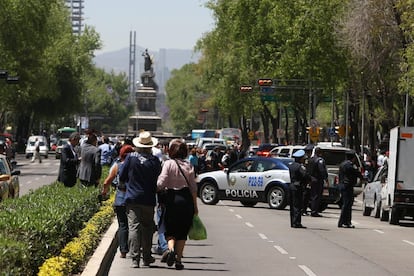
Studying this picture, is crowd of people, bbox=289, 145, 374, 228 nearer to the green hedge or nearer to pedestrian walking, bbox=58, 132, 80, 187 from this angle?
pedestrian walking, bbox=58, 132, 80, 187

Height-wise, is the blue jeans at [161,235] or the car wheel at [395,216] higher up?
the blue jeans at [161,235]

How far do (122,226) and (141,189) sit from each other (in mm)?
1555

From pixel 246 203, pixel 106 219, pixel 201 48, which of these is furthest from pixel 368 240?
pixel 201 48

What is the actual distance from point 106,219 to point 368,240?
5.35 metres

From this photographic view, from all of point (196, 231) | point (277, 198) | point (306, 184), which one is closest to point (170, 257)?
point (196, 231)

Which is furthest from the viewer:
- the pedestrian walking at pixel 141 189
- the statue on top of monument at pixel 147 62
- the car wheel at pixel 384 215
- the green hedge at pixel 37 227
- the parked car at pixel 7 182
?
the statue on top of monument at pixel 147 62

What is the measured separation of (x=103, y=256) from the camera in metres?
16.3

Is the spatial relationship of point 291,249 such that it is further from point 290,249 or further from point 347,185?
point 347,185

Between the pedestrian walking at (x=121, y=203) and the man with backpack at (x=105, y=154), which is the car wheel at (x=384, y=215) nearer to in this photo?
the man with backpack at (x=105, y=154)

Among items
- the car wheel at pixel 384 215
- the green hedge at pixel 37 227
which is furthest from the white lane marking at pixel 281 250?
the car wheel at pixel 384 215

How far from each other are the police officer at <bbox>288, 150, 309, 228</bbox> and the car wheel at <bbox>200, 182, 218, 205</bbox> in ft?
31.3

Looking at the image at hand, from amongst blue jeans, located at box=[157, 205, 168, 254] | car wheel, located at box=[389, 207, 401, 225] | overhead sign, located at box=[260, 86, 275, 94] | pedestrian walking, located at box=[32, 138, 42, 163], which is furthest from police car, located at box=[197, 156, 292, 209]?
pedestrian walking, located at box=[32, 138, 42, 163]

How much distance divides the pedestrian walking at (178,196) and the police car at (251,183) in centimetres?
1790

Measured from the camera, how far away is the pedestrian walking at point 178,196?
1595 centimetres
